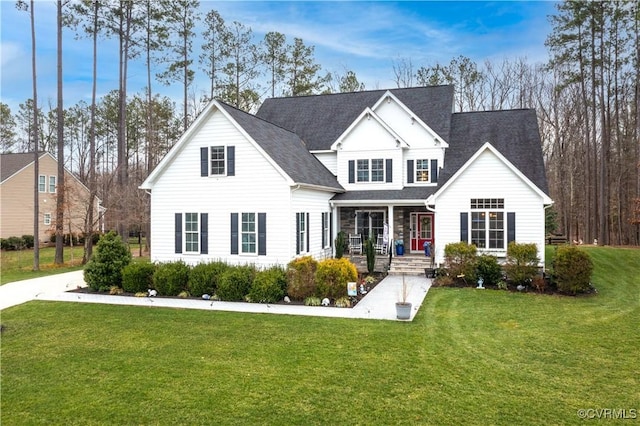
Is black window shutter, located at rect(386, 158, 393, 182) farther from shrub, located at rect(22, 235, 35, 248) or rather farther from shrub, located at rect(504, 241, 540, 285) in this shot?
shrub, located at rect(22, 235, 35, 248)

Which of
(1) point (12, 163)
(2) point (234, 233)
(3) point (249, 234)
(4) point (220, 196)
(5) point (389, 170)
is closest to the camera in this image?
(3) point (249, 234)

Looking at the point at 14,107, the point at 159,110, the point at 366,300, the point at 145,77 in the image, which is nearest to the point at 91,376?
the point at 366,300

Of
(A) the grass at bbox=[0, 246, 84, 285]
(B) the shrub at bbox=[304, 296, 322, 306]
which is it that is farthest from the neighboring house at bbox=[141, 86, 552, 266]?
(A) the grass at bbox=[0, 246, 84, 285]

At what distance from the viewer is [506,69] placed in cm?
3594

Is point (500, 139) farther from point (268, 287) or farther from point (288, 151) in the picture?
point (268, 287)

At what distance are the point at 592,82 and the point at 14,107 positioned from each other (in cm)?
5580

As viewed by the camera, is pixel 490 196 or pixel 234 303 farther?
pixel 490 196

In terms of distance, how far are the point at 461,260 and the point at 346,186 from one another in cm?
747

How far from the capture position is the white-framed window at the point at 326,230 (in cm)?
1946

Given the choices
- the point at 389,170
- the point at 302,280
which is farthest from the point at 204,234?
the point at 389,170

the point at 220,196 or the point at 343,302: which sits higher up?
the point at 220,196

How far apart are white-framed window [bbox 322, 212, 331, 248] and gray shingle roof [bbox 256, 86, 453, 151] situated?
4169mm

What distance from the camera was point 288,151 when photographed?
18484mm

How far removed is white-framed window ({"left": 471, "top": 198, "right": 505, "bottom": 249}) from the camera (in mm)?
16984
